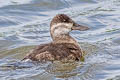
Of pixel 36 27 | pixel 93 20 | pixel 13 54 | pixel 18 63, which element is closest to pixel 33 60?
pixel 18 63

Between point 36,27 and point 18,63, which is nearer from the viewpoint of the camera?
point 18,63

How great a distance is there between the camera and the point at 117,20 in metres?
11.9

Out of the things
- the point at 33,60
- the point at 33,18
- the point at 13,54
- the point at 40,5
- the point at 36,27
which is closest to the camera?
the point at 33,60

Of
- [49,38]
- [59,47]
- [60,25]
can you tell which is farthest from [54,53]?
[49,38]

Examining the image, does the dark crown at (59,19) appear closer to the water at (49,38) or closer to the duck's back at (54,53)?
the duck's back at (54,53)

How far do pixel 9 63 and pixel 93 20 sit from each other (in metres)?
3.91

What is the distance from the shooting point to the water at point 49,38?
818 centimetres

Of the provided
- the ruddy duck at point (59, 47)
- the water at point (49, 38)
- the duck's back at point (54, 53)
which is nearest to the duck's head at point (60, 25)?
the ruddy duck at point (59, 47)

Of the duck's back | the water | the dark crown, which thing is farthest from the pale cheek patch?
the water

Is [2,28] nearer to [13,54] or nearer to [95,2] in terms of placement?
[13,54]

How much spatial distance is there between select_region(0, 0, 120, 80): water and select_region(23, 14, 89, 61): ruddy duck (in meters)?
0.14

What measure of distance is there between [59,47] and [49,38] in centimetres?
208

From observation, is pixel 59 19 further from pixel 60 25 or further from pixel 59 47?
pixel 59 47

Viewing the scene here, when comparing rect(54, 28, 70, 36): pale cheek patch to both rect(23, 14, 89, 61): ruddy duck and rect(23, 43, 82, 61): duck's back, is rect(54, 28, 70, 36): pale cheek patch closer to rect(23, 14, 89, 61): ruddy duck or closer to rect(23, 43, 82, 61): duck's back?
rect(23, 14, 89, 61): ruddy duck
